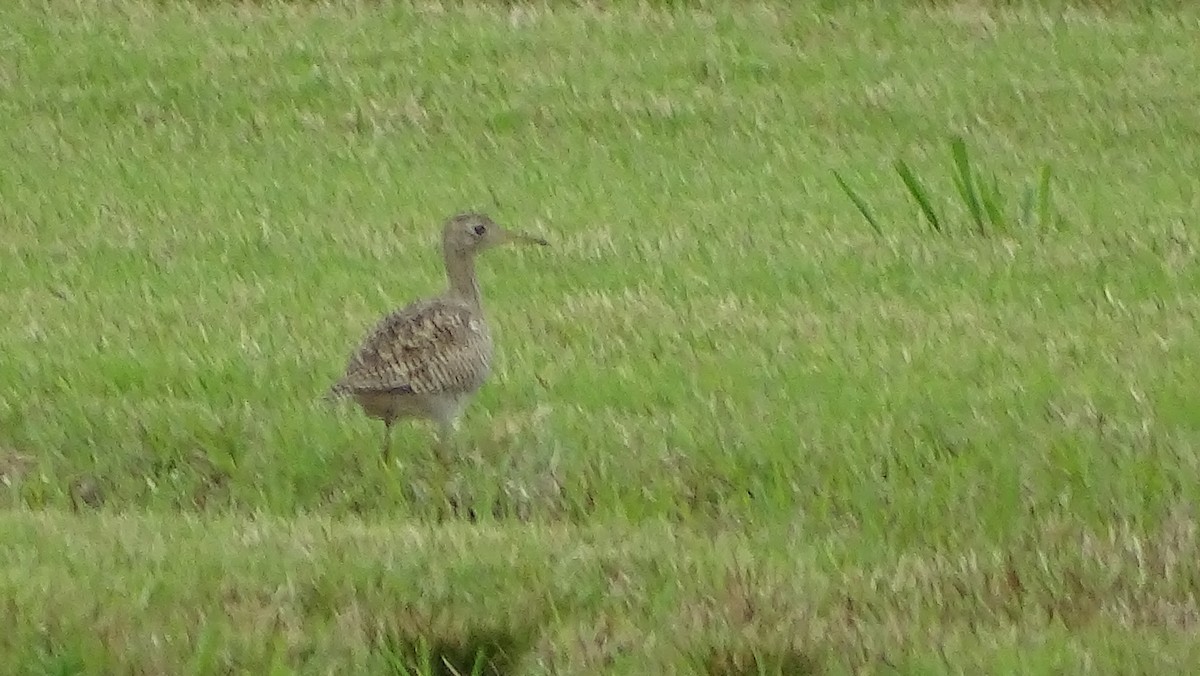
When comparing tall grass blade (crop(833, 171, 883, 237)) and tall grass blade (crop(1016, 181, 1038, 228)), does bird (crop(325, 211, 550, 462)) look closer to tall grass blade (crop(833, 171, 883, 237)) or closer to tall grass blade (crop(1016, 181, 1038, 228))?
tall grass blade (crop(833, 171, 883, 237))

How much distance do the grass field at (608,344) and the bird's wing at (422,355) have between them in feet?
0.86

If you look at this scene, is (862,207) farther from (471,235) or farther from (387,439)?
(387,439)

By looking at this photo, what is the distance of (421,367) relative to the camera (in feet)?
29.6

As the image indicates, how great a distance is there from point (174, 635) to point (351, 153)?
948 centimetres

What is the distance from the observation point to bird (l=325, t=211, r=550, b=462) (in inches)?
354

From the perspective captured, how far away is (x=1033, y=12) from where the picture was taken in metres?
20.3

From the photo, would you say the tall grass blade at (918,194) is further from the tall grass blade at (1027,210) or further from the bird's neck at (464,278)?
the bird's neck at (464,278)

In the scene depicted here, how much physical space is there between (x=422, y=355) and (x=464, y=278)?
4.49ft

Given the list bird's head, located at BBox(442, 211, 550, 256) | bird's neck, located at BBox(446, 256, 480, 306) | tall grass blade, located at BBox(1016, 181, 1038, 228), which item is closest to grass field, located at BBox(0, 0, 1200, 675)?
tall grass blade, located at BBox(1016, 181, 1038, 228)

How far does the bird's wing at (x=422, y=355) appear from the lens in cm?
898

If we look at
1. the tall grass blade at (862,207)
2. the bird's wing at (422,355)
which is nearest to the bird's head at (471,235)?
the bird's wing at (422,355)

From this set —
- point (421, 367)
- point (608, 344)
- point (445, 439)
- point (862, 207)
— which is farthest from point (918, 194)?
point (421, 367)

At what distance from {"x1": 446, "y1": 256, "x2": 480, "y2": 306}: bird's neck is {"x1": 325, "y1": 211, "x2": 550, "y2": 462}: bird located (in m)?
0.47

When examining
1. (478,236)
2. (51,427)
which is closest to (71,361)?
(51,427)
